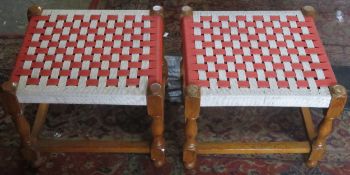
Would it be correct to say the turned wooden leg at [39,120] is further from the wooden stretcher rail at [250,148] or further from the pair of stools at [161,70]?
the wooden stretcher rail at [250,148]

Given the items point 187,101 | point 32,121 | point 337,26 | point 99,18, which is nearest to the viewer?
point 187,101

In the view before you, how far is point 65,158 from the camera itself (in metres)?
1.25

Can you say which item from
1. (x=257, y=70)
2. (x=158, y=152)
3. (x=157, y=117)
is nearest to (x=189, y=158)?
(x=158, y=152)

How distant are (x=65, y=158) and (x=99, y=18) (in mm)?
421

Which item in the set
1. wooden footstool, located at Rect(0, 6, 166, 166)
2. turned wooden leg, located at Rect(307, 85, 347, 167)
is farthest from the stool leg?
turned wooden leg, located at Rect(307, 85, 347, 167)

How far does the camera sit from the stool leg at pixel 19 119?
1.02 m

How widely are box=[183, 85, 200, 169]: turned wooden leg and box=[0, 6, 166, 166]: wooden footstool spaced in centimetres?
6

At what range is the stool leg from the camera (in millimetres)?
1017

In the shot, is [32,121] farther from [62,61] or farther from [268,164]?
[268,164]

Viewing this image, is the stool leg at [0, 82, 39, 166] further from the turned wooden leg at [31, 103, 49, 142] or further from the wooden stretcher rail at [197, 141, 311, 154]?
the wooden stretcher rail at [197, 141, 311, 154]

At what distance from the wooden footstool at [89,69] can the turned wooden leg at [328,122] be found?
1.35ft

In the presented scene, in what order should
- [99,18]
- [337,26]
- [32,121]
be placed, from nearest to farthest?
[99,18]
[32,121]
[337,26]

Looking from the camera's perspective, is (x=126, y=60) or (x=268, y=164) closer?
(x=126, y=60)

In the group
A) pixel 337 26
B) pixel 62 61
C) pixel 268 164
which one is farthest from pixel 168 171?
pixel 337 26
